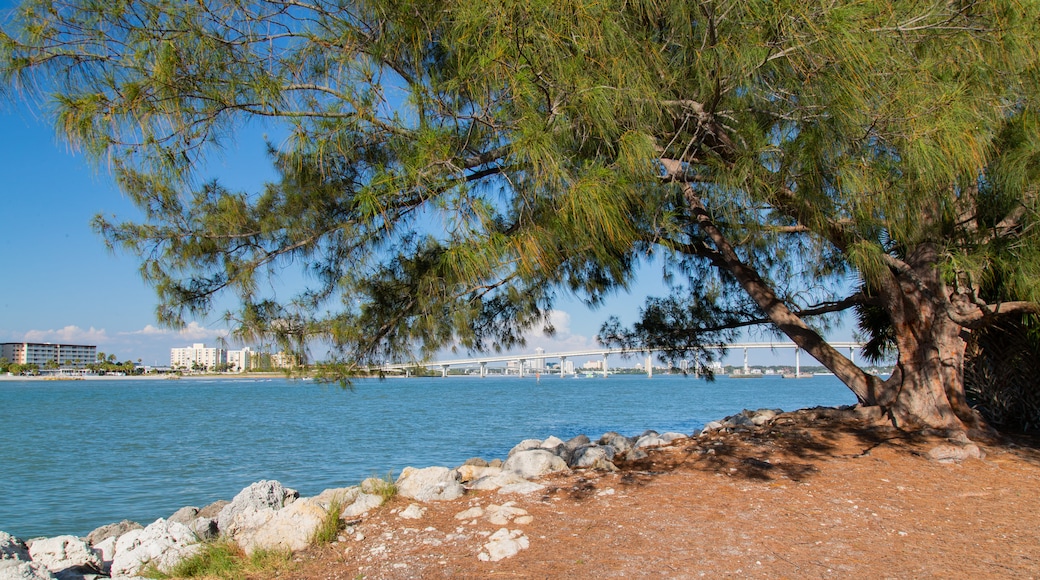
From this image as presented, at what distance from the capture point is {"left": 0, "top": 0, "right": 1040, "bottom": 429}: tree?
158 inches

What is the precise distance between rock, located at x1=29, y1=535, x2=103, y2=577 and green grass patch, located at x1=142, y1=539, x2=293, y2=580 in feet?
3.07

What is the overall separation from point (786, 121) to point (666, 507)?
2604 mm

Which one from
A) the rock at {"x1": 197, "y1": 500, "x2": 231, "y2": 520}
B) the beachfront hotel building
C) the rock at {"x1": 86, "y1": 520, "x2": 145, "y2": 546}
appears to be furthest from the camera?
the beachfront hotel building

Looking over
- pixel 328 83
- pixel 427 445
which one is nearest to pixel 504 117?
pixel 328 83

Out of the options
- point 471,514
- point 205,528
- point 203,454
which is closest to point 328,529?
point 471,514

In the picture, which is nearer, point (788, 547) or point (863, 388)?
point (788, 547)

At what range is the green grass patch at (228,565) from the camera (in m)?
3.73

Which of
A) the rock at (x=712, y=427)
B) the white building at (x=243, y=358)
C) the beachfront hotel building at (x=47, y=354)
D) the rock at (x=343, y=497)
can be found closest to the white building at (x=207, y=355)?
the white building at (x=243, y=358)

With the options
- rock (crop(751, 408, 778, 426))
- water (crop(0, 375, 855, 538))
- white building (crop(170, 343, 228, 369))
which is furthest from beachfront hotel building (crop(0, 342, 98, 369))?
rock (crop(751, 408, 778, 426))

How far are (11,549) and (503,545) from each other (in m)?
3.52

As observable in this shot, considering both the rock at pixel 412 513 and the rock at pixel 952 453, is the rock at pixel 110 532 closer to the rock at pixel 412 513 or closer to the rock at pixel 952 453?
the rock at pixel 412 513

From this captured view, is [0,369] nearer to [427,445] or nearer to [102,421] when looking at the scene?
[102,421]

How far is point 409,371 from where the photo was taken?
5.20 metres

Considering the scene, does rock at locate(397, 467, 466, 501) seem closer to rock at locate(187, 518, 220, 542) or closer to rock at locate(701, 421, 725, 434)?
rock at locate(187, 518, 220, 542)
